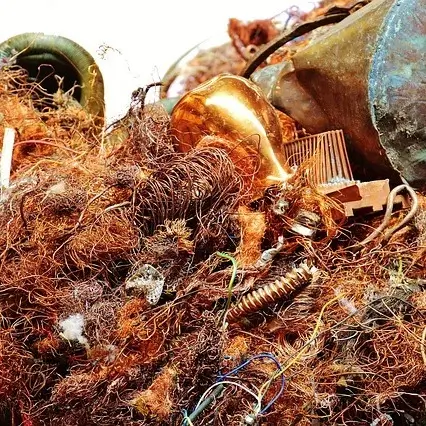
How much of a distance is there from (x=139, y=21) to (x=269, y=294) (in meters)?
0.96

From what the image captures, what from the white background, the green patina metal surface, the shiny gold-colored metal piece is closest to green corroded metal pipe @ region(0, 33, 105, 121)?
the white background

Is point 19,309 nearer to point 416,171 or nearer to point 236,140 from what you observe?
point 236,140

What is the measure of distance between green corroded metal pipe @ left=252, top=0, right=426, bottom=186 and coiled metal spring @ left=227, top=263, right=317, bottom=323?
245mm

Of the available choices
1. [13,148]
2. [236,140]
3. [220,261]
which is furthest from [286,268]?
[13,148]

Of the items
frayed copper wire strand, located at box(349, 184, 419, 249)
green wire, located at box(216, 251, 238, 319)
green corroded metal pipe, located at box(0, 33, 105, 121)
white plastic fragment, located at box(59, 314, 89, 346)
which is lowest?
frayed copper wire strand, located at box(349, 184, 419, 249)

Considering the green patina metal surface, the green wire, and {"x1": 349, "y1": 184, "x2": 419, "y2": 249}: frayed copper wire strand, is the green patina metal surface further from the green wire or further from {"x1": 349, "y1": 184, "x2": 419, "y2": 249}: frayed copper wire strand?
the green wire

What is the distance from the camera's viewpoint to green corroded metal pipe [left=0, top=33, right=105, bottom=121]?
53.1 inches

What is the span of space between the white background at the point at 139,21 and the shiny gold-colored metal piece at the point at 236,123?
0.48 m

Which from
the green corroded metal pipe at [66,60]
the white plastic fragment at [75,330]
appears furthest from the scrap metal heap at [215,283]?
the green corroded metal pipe at [66,60]

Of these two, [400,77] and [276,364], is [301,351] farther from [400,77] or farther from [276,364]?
[400,77]

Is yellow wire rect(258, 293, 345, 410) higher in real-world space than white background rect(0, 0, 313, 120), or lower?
lower

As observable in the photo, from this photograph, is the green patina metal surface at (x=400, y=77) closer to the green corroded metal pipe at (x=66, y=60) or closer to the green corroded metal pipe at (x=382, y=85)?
the green corroded metal pipe at (x=382, y=85)

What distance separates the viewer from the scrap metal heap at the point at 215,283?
87 cm

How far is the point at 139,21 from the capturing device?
1647mm
